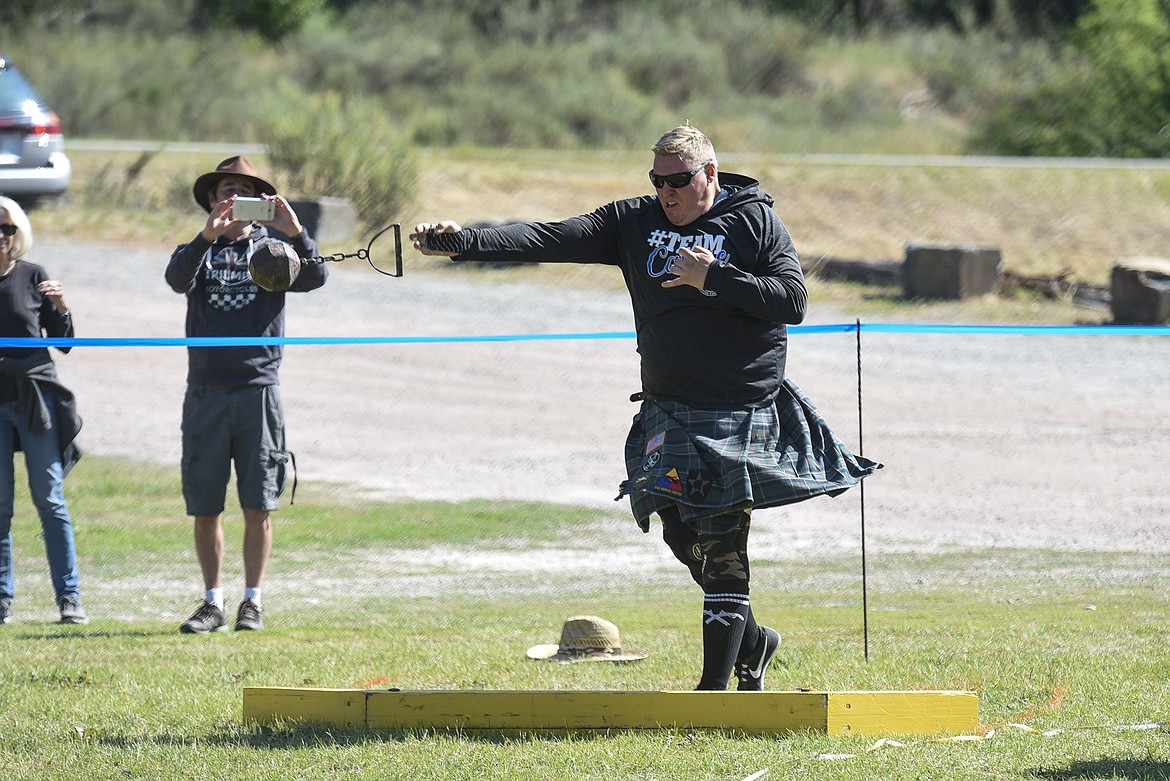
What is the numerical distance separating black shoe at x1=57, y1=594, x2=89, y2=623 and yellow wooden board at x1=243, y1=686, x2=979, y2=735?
8.29ft

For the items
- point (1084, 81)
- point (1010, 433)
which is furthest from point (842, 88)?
point (1010, 433)

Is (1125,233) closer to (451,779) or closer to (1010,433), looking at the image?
(1010,433)

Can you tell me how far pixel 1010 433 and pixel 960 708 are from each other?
313 inches

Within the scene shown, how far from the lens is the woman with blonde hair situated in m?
7.52

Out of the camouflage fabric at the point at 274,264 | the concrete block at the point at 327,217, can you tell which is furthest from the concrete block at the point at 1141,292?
the camouflage fabric at the point at 274,264

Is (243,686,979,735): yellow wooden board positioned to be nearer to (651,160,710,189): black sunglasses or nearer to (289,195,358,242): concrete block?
(651,160,710,189): black sunglasses

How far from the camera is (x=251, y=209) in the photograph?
6.12 metres

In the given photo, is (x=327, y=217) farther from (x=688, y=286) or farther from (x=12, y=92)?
(x=688, y=286)

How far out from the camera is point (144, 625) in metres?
7.54

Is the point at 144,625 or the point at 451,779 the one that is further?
the point at 144,625

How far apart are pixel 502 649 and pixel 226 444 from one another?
1.66 m

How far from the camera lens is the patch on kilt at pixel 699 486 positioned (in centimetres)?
519

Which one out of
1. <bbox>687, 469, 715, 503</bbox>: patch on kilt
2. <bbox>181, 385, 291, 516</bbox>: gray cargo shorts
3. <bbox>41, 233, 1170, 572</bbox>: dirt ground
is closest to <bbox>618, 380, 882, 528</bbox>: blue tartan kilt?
<bbox>687, 469, 715, 503</bbox>: patch on kilt

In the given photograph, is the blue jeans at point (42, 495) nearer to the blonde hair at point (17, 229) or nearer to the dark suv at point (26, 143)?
the blonde hair at point (17, 229)
